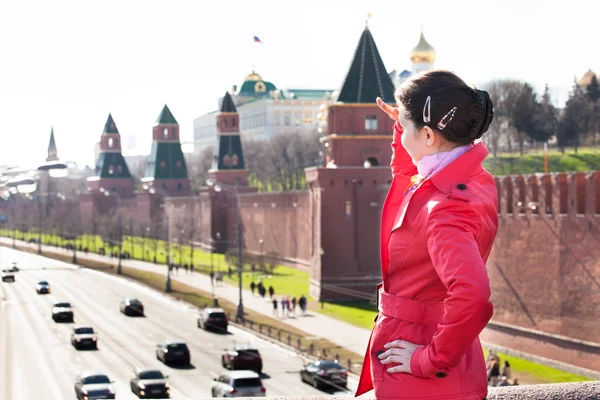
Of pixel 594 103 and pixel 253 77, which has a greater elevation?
pixel 253 77

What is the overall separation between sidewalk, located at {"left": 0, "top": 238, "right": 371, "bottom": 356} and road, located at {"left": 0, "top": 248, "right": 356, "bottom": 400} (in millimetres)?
1644

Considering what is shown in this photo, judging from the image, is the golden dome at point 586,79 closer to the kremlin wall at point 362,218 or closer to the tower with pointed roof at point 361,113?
the kremlin wall at point 362,218

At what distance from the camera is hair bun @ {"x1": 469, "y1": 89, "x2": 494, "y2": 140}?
311cm

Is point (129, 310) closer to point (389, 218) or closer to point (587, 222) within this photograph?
point (587, 222)

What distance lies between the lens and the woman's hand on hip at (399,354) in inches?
120

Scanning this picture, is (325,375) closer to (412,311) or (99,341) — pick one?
(99,341)

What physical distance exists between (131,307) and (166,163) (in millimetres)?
57721

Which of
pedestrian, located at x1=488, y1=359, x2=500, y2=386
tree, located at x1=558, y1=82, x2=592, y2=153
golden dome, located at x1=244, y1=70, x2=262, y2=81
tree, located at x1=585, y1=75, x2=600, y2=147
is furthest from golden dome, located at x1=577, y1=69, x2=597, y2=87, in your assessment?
golden dome, located at x1=244, y1=70, x2=262, y2=81

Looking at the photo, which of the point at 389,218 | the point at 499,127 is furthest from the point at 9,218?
the point at 499,127

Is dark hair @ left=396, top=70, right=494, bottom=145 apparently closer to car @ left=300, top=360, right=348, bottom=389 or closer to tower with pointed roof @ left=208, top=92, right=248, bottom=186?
car @ left=300, top=360, right=348, bottom=389

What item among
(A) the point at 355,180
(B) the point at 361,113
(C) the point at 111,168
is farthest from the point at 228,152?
(B) the point at 361,113

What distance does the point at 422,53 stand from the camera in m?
55.5

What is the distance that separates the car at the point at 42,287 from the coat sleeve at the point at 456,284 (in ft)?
54.1

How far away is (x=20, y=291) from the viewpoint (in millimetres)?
16469
